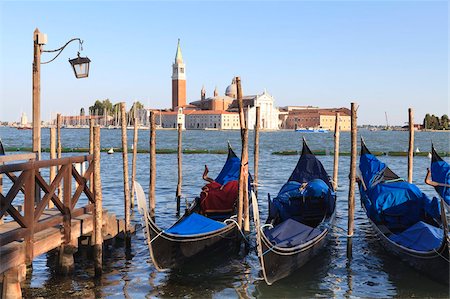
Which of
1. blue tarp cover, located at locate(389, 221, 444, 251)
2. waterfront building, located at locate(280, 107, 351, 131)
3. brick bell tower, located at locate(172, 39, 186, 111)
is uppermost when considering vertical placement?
brick bell tower, located at locate(172, 39, 186, 111)

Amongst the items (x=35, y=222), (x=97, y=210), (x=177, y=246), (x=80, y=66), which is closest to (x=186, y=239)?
(x=177, y=246)

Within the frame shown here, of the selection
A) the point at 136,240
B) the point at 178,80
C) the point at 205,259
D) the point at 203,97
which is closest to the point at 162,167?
the point at 136,240

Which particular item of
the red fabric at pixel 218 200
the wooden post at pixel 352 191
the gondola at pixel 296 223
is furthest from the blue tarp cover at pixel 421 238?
the red fabric at pixel 218 200

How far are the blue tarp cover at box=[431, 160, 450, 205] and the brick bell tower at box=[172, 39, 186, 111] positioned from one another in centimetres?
7869

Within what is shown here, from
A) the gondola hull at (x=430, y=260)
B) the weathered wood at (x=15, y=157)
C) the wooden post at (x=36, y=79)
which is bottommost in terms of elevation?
the gondola hull at (x=430, y=260)

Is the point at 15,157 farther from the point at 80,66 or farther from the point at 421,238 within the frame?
the point at 421,238

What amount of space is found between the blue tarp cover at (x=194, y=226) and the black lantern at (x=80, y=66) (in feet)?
6.43

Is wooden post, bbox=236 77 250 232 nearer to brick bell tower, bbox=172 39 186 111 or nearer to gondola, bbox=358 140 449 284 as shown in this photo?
gondola, bbox=358 140 449 284

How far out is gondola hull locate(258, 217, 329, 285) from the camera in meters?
5.18

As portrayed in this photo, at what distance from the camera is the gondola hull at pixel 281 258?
5.18 m

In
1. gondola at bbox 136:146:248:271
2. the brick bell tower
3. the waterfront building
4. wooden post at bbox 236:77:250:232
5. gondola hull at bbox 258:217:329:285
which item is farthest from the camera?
the waterfront building

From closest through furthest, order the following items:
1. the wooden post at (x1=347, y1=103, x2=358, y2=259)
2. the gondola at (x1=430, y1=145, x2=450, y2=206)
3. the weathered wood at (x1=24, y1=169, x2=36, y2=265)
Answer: the weathered wood at (x1=24, y1=169, x2=36, y2=265)
the wooden post at (x1=347, y1=103, x2=358, y2=259)
the gondola at (x1=430, y1=145, x2=450, y2=206)

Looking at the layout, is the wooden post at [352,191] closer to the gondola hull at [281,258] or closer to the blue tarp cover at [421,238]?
the blue tarp cover at [421,238]

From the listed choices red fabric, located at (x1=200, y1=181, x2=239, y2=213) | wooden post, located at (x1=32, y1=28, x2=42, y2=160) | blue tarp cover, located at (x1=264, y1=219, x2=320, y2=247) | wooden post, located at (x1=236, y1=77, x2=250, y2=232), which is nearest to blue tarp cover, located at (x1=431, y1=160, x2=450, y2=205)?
blue tarp cover, located at (x1=264, y1=219, x2=320, y2=247)
